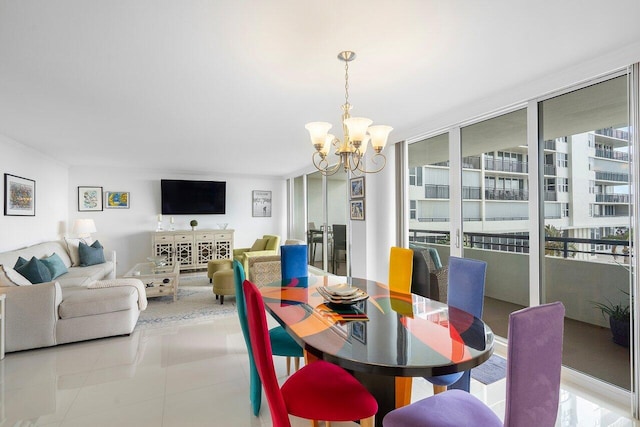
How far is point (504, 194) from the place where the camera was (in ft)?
9.77

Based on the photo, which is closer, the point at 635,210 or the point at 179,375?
the point at 635,210

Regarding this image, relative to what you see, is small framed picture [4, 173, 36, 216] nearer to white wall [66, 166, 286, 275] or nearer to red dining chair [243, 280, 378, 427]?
white wall [66, 166, 286, 275]

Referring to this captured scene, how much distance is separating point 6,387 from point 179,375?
4.06 ft

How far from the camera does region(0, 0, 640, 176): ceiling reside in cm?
162

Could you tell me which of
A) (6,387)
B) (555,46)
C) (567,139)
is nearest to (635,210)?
(567,139)

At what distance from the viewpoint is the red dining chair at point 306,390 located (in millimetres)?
1271

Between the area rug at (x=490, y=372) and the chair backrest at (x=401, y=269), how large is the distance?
2.59 ft

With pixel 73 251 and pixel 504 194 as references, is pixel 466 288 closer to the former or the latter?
pixel 504 194

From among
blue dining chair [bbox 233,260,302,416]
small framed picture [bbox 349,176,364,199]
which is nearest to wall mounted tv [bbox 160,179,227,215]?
small framed picture [bbox 349,176,364,199]

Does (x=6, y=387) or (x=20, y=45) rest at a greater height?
(x=20, y=45)

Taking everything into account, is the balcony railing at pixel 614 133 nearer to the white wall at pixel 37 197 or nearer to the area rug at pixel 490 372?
the area rug at pixel 490 372

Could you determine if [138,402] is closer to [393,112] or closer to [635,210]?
[393,112]

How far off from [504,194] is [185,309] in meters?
4.14

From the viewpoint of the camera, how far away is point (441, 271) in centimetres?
368
